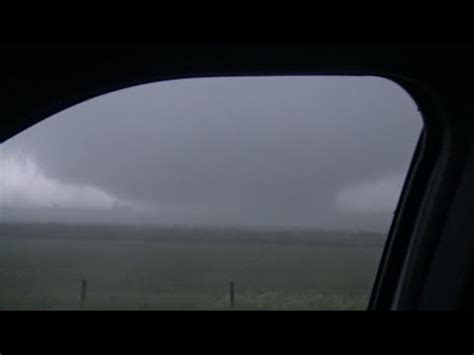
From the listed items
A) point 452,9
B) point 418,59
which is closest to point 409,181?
point 418,59

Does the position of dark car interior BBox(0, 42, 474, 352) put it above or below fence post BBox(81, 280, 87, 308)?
above

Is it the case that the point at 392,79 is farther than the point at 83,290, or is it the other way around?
the point at 392,79

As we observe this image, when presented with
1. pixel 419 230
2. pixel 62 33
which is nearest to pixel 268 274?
pixel 419 230

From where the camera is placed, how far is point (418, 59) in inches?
133

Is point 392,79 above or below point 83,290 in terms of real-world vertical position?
above

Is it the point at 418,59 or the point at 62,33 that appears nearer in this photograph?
the point at 62,33

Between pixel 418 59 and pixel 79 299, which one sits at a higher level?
pixel 418 59

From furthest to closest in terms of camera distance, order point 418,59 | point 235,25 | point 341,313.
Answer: point 418,59 → point 235,25 → point 341,313

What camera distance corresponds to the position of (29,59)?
3248mm

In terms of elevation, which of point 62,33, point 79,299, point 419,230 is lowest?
point 79,299

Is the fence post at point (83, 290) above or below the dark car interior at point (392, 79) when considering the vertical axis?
below

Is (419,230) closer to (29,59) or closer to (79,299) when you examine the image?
(79,299)

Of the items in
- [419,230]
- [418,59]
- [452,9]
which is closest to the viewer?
[452,9]

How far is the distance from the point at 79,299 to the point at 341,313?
4.66 ft
